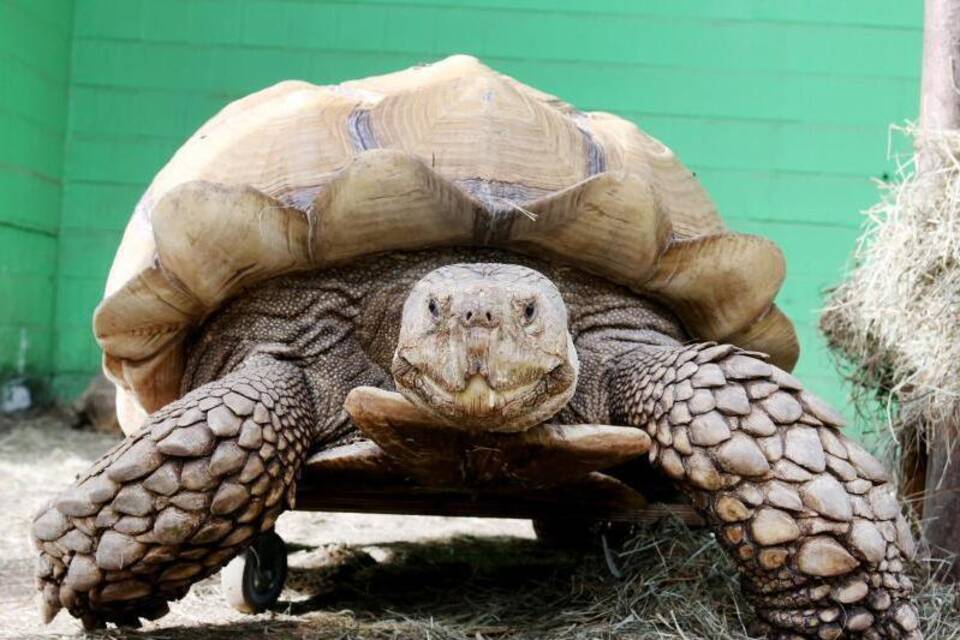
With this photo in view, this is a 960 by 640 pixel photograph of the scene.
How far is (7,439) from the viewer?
5.89 metres

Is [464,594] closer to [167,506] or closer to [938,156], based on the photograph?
[167,506]

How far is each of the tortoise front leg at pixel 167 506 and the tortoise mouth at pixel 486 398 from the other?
1.25 ft

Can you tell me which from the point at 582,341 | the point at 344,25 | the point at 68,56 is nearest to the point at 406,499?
the point at 582,341

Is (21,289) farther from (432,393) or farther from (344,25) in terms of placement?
(432,393)

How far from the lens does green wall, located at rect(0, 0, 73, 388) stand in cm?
A: 625

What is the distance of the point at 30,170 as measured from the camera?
6488 mm

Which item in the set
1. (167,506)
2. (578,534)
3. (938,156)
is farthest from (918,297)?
(167,506)

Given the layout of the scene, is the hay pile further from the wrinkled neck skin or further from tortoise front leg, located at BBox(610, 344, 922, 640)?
tortoise front leg, located at BBox(610, 344, 922, 640)

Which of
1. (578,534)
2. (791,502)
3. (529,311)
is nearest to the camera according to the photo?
(529,311)

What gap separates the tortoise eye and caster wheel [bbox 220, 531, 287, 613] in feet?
3.77

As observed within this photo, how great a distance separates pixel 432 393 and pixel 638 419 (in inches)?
24.6

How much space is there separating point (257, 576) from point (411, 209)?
108 centimetres

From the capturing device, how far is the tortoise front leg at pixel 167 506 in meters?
2.30

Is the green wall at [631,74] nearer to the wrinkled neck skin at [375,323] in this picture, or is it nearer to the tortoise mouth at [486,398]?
the wrinkled neck skin at [375,323]
